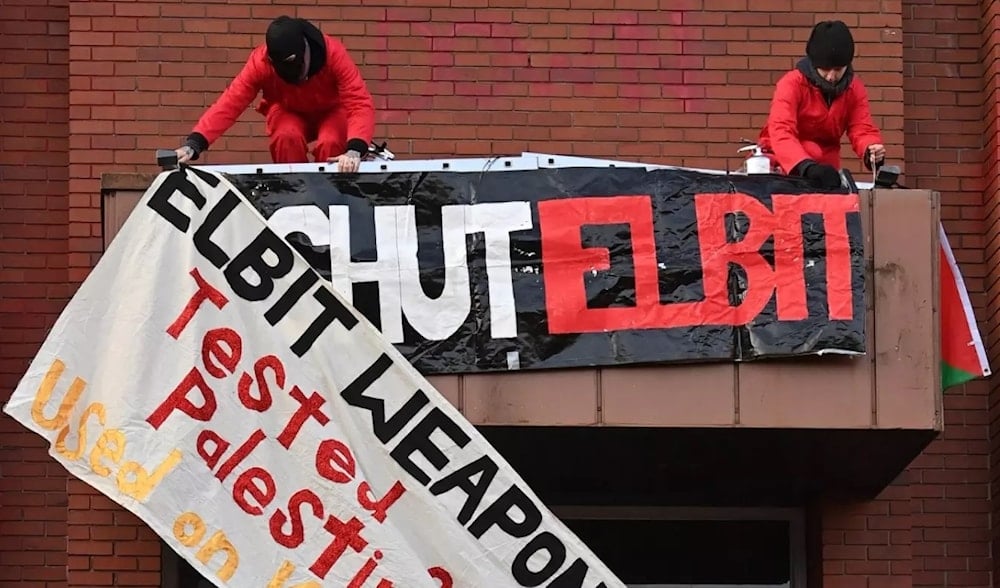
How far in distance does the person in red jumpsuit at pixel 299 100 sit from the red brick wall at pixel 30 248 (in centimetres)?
167

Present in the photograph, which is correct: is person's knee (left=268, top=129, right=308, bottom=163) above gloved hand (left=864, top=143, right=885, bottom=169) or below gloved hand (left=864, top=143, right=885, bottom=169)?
above

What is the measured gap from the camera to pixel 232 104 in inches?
444

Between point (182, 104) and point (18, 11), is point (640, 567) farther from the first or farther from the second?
point (18, 11)

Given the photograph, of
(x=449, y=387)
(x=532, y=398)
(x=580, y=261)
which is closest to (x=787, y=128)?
Result: (x=580, y=261)

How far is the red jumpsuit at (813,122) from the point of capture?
11.2m

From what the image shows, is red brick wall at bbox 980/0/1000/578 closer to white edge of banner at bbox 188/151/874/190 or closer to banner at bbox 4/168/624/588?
white edge of banner at bbox 188/151/874/190

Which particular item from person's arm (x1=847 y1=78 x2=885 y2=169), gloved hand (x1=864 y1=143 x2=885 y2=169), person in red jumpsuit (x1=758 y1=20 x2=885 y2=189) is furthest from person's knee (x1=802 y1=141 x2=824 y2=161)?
gloved hand (x1=864 y1=143 x2=885 y2=169)

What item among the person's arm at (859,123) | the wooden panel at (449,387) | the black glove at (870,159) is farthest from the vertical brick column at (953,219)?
the wooden panel at (449,387)

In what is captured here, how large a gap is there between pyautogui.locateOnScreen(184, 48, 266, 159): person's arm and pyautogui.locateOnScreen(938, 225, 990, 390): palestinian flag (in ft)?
11.2

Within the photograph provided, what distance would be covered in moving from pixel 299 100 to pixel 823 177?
2623mm

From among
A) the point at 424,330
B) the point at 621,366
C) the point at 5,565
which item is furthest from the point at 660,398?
the point at 5,565

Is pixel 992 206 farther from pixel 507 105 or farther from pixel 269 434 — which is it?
pixel 269 434

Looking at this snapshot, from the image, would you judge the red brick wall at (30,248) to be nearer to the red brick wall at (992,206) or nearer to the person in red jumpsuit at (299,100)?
the person in red jumpsuit at (299,100)

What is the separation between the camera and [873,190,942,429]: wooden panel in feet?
34.8
